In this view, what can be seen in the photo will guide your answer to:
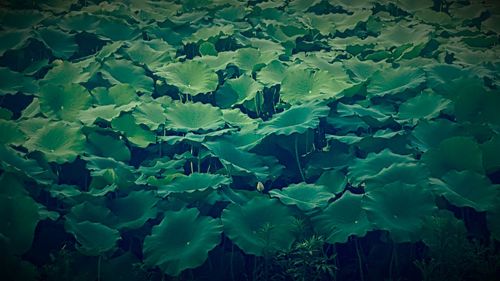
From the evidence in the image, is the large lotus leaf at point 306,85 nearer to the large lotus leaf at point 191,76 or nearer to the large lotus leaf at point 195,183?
the large lotus leaf at point 191,76

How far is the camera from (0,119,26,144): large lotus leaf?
281cm

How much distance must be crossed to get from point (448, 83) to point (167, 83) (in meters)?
1.76

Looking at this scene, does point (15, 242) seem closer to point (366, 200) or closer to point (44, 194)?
point (44, 194)

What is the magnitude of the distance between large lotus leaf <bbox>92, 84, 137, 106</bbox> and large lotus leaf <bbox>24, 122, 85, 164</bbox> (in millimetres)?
422

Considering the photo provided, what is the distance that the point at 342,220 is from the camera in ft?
8.02

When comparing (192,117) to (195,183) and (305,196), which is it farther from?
(305,196)

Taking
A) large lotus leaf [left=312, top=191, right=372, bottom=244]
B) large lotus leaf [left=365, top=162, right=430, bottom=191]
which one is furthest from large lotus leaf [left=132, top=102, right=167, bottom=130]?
large lotus leaf [left=365, top=162, right=430, bottom=191]

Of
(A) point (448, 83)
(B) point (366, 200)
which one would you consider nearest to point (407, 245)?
(B) point (366, 200)

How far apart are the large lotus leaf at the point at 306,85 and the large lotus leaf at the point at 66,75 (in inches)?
50.7

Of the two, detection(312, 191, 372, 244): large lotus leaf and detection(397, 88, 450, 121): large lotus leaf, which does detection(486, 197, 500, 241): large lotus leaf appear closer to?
detection(312, 191, 372, 244): large lotus leaf

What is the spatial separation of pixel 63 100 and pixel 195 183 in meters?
1.18

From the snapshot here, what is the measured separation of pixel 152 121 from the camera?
304cm

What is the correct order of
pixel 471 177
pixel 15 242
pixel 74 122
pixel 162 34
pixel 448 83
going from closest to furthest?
pixel 15 242 < pixel 471 177 < pixel 74 122 < pixel 448 83 < pixel 162 34

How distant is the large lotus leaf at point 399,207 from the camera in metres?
2.30
